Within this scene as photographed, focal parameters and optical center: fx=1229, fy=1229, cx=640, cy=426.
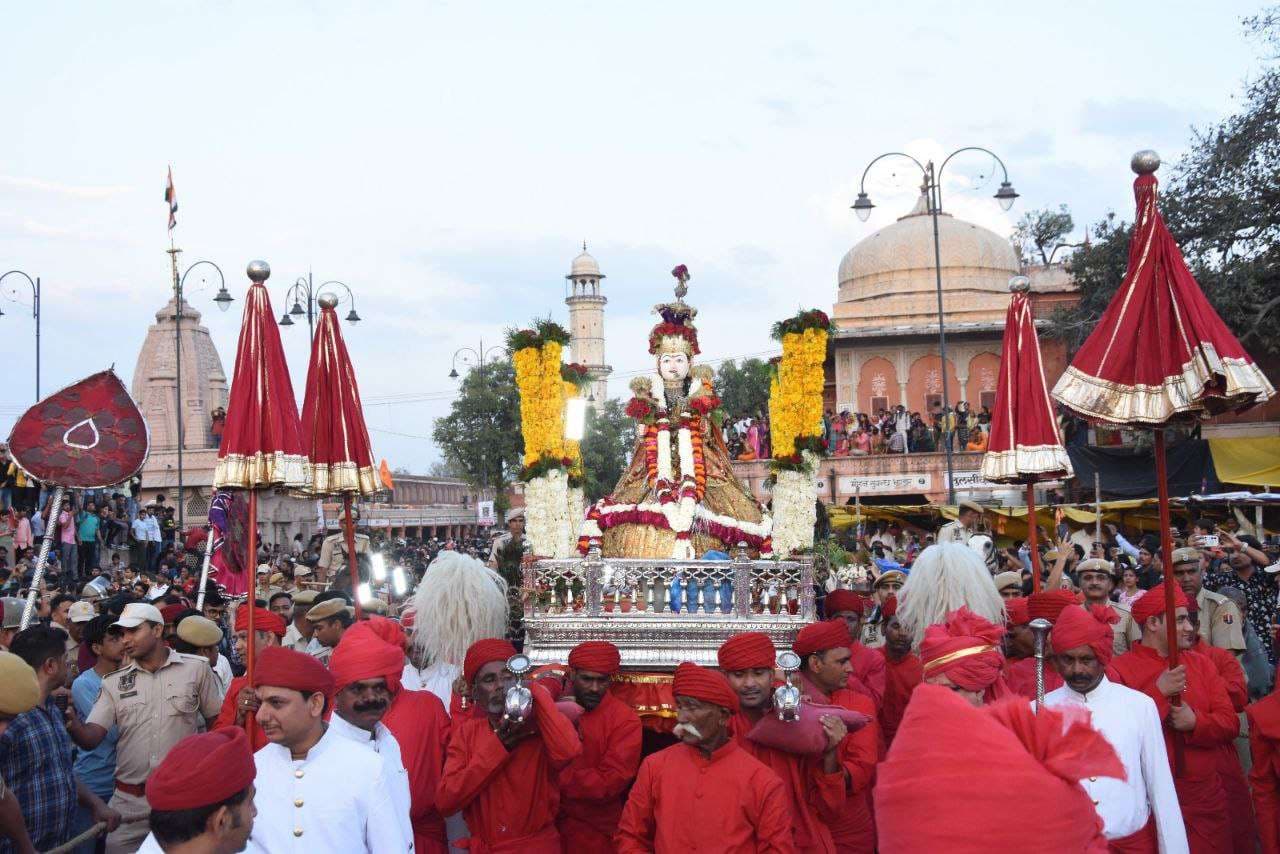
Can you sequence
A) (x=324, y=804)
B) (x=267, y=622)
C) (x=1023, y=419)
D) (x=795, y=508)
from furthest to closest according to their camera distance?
(x=795, y=508) → (x=1023, y=419) → (x=267, y=622) → (x=324, y=804)

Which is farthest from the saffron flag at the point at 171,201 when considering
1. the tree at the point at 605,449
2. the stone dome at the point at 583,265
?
the stone dome at the point at 583,265

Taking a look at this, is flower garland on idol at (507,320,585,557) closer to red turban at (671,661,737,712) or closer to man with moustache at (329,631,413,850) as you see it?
man with moustache at (329,631,413,850)

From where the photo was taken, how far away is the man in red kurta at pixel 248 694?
5.54 m

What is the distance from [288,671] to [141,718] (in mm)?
2468

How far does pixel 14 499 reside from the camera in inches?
884

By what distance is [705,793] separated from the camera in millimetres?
5070

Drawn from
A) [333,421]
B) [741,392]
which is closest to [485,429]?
[741,392]

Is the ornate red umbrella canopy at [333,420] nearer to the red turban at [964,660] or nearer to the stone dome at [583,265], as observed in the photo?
the red turban at [964,660]

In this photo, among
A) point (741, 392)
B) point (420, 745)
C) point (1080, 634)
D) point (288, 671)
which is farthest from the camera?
point (741, 392)

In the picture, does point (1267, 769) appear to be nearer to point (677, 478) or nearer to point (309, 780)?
point (309, 780)

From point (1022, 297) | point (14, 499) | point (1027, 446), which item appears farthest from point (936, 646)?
point (14, 499)

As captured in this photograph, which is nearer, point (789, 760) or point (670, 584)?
point (789, 760)

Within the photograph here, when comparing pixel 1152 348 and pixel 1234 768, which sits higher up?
pixel 1152 348

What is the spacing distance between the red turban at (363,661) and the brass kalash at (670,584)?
3.00 m
